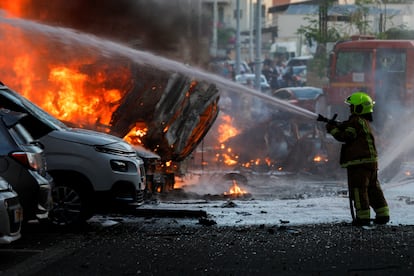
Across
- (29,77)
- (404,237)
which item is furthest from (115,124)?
(404,237)

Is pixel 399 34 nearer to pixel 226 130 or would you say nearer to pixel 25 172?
pixel 226 130

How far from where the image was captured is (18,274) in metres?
7.61

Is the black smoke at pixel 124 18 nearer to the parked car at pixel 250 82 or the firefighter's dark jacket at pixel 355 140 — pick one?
the firefighter's dark jacket at pixel 355 140

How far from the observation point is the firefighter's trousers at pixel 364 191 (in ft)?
34.6

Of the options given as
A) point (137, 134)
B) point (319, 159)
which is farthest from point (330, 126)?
point (319, 159)

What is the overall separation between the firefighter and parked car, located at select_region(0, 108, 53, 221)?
3527mm

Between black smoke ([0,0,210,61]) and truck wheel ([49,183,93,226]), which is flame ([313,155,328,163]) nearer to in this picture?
black smoke ([0,0,210,61])

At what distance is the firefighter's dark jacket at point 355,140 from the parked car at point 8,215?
4.19m

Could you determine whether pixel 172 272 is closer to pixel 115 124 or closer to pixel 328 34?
pixel 115 124

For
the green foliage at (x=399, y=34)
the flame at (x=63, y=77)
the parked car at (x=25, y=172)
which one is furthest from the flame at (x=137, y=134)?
the green foliage at (x=399, y=34)

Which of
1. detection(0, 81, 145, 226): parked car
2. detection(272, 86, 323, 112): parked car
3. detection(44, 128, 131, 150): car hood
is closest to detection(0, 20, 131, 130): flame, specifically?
detection(44, 128, 131, 150): car hood

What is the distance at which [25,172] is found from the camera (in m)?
8.78

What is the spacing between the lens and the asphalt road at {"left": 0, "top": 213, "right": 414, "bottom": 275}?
7777 millimetres

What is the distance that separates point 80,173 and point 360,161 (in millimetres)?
3234
